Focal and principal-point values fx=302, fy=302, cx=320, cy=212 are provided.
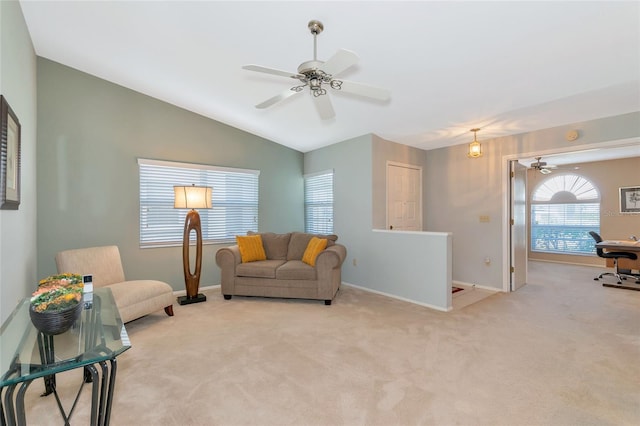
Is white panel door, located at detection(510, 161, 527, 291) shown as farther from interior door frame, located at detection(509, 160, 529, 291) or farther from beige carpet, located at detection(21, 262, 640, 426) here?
beige carpet, located at detection(21, 262, 640, 426)

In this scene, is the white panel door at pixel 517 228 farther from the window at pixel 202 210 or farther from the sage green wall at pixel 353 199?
the window at pixel 202 210

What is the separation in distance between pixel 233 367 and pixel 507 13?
3.29 m

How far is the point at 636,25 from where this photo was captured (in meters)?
2.18

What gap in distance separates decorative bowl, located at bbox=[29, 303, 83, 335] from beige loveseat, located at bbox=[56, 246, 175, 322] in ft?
4.55

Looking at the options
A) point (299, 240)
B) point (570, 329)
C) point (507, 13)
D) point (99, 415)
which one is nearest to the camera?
point (99, 415)

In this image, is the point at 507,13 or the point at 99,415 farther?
the point at 507,13

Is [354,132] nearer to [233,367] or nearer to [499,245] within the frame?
[499,245]

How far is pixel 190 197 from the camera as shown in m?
3.93


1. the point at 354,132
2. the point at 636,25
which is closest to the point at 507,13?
the point at 636,25

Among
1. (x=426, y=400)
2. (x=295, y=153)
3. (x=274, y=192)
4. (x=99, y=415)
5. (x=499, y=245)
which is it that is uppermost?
(x=295, y=153)

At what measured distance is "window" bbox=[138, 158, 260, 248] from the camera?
4.26 metres

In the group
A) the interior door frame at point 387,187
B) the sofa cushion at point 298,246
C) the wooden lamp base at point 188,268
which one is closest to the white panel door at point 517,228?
the interior door frame at point 387,187

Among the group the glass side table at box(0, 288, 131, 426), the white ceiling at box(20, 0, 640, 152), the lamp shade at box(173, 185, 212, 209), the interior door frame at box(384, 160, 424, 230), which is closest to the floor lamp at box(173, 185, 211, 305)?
the lamp shade at box(173, 185, 212, 209)

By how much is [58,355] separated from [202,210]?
3438mm
